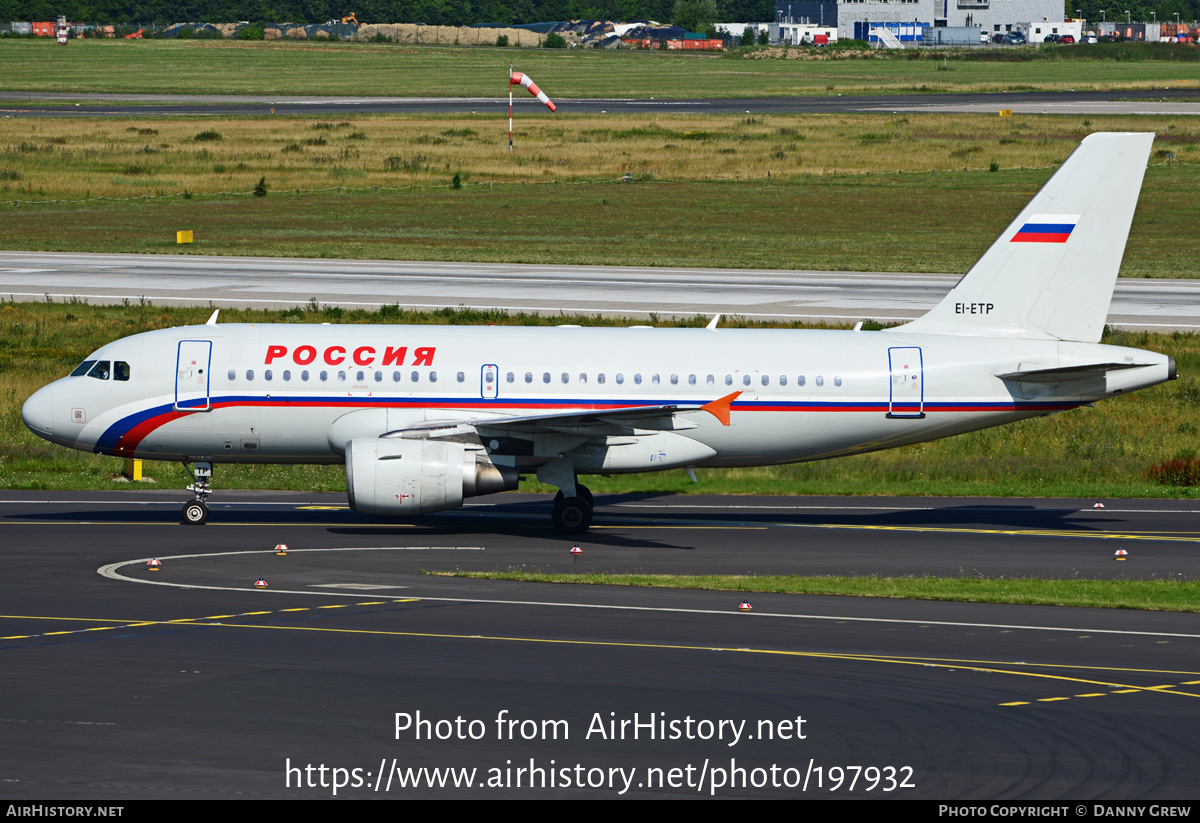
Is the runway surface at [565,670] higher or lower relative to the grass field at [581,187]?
lower

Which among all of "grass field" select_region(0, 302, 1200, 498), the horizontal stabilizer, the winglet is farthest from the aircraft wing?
"grass field" select_region(0, 302, 1200, 498)

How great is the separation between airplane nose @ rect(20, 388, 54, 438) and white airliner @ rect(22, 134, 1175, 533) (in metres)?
0.05

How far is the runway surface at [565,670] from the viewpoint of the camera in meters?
16.7

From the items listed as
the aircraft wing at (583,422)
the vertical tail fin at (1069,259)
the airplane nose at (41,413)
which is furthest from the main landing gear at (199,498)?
the vertical tail fin at (1069,259)

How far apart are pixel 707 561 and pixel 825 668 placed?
9.77 metres

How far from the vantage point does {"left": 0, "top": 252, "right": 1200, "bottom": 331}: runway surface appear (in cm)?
6481

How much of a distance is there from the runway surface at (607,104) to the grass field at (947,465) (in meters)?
119

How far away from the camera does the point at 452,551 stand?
105ft

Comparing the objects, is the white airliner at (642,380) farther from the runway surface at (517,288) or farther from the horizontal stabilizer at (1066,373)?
the runway surface at (517,288)

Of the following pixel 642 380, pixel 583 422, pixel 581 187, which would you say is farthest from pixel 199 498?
pixel 581 187

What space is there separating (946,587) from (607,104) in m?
159

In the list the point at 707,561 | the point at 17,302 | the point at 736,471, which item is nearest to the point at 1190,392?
the point at 736,471

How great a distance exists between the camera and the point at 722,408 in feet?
106

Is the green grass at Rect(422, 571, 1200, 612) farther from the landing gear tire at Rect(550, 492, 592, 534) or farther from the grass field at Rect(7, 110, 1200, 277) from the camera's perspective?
the grass field at Rect(7, 110, 1200, 277)
